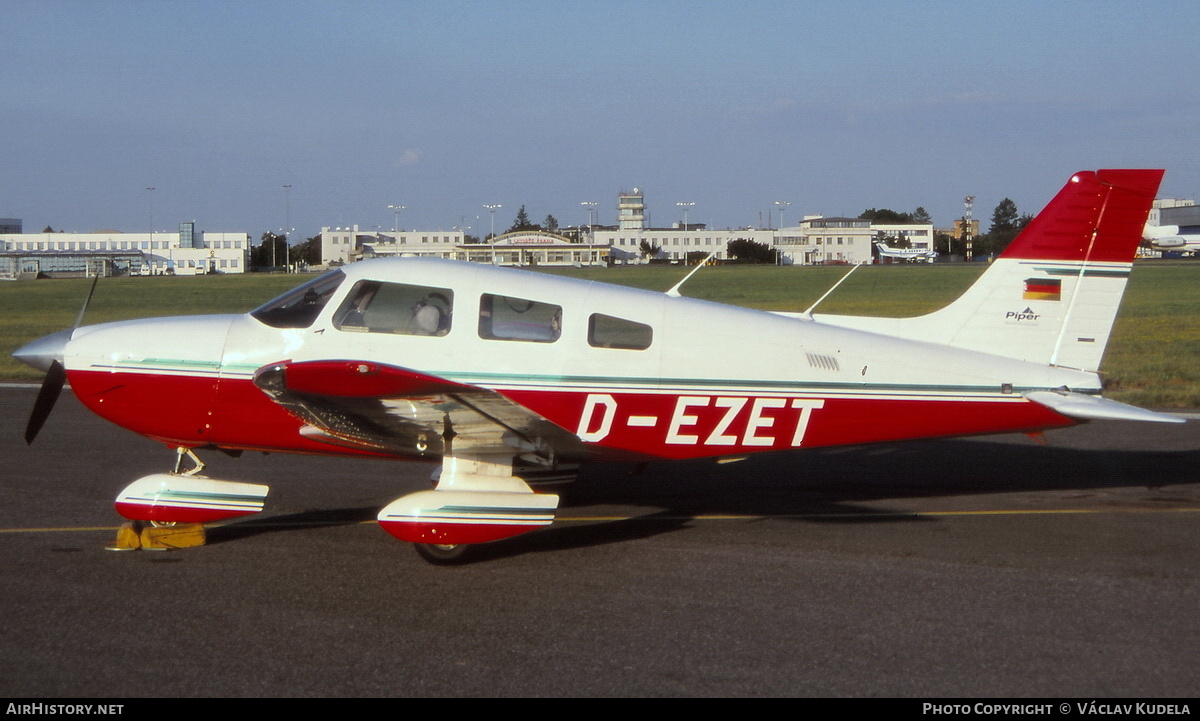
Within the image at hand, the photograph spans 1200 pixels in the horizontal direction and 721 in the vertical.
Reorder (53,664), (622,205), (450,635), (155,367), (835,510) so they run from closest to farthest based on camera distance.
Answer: (53,664) < (450,635) < (155,367) < (835,510) < (622,205)

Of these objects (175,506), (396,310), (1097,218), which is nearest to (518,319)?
(396,310)

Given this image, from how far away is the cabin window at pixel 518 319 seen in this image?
278 inches

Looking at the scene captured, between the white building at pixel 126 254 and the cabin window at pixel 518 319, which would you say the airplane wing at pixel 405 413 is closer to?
the cabin window at pixel 518 319

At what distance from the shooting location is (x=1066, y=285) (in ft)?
25.9

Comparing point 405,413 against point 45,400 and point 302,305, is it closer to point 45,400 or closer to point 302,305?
point 302,305

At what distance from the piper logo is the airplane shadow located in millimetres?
1590

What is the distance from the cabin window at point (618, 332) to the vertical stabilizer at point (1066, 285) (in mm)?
2284

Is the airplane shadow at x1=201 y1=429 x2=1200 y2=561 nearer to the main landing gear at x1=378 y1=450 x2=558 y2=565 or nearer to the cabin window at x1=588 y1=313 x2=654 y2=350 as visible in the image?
the main landing gear at x1=378 y1=450 x2=558 y2=565

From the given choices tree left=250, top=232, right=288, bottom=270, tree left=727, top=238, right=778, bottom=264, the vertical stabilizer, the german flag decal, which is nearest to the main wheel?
the vertical stabilizer

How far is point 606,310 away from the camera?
7195 millimetres

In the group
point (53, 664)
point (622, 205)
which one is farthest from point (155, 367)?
point (622, 205)

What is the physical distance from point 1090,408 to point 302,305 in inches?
216
